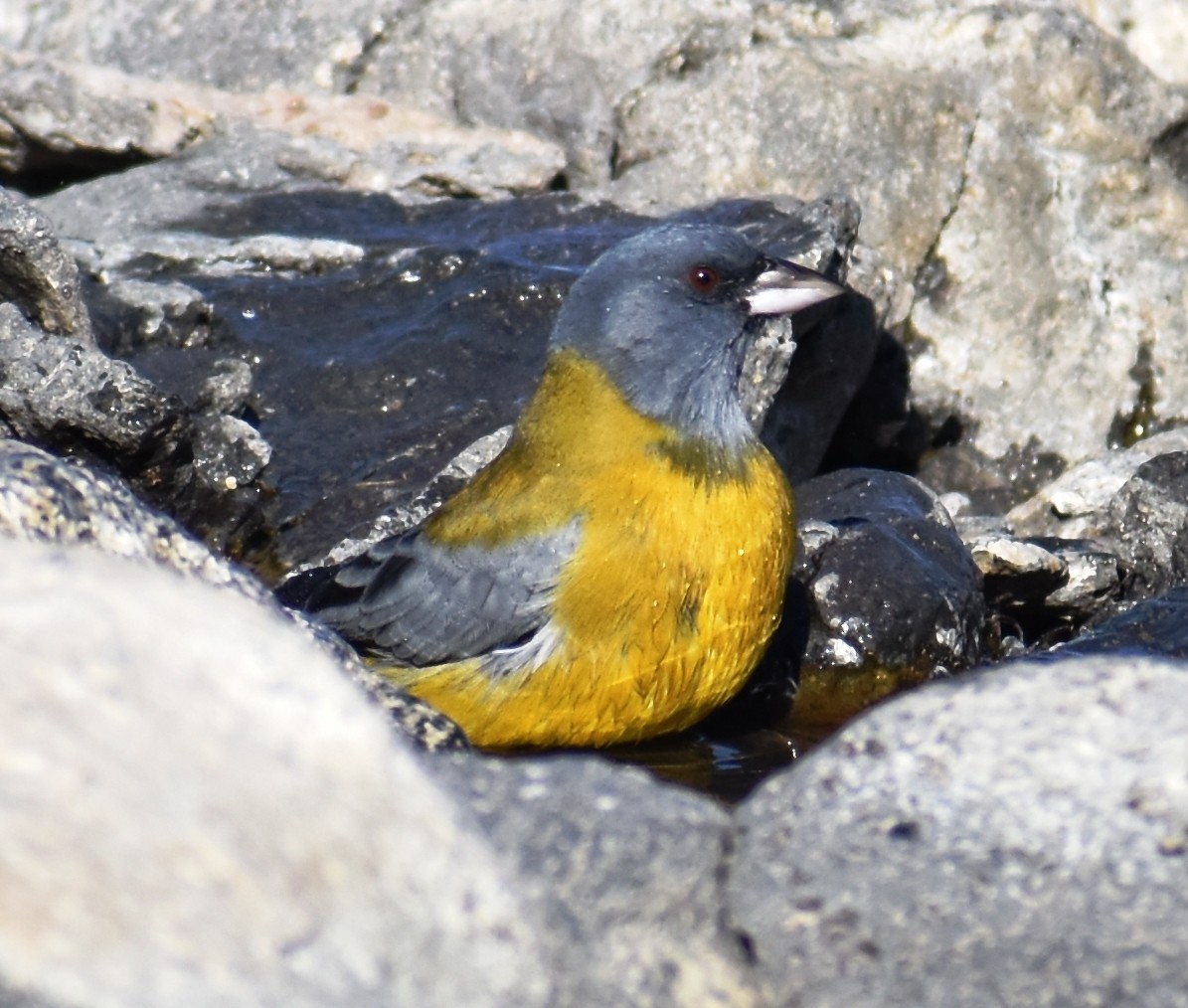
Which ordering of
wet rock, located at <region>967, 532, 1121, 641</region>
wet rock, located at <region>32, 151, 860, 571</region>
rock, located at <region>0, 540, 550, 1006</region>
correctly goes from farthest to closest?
wet rock, located at <region>32, 151, 860, 571</region>, wet rock, located at <region>967, 532, 1121, 641</region>, rock, located at <region>0, 540, 550, 1006</region>

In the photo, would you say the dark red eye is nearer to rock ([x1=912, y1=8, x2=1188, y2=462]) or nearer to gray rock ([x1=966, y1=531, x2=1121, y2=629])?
gray rock ([x1=966, y1=531, x2=1121, y2=629])

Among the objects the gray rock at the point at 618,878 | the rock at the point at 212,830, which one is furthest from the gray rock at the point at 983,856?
the rock at the point at 212,830

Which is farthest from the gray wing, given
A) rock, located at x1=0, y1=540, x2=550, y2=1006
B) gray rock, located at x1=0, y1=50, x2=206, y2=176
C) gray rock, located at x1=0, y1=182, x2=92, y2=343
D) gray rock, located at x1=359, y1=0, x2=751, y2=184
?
gray rock, located at x1=0, y1=50, x2=206, y2=176

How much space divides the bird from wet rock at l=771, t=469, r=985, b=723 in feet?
2.79

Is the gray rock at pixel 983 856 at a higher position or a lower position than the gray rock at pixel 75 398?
higher

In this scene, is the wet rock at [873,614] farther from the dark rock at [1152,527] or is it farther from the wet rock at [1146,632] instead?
the dark rock at [1152,527]

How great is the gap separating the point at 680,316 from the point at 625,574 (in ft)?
2.91

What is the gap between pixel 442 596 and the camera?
18.8ft

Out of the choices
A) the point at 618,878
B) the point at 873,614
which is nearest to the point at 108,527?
the point at 618,878

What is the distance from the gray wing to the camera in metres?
5.47

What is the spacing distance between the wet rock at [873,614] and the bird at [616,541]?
0.85 metres

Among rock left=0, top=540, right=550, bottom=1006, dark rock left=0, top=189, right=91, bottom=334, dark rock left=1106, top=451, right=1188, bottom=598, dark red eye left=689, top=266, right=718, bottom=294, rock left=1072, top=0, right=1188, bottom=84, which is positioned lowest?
dark rock left=1106, top=451, right=1188, bottom=598

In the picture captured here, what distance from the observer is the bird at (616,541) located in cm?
534

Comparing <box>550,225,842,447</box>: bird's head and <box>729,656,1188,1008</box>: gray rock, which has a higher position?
<box>729,656,1188,1008</box>: gray rock
